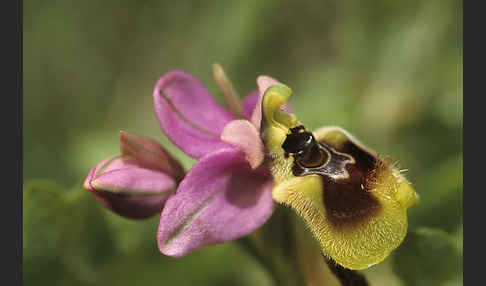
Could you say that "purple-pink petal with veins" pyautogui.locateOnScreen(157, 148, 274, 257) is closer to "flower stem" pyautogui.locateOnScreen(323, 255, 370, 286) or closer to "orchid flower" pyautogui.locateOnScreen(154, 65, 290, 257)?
"orchid flower" pyautogui.locateOnScreen(154, 65, 290, 257)

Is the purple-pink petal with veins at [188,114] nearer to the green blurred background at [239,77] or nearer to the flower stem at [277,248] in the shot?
the flower stem at [277,248]

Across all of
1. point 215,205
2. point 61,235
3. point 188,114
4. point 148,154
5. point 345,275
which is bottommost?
point 61,235

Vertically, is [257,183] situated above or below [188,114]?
below

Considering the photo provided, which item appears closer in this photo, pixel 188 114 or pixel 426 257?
pixel 188 114

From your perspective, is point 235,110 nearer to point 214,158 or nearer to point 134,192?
point 214,158

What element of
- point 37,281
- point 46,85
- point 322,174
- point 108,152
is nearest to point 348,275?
point 322,174

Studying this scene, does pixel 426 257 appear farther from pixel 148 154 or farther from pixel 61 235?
pixel 61 235

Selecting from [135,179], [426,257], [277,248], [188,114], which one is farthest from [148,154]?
[426,257]
